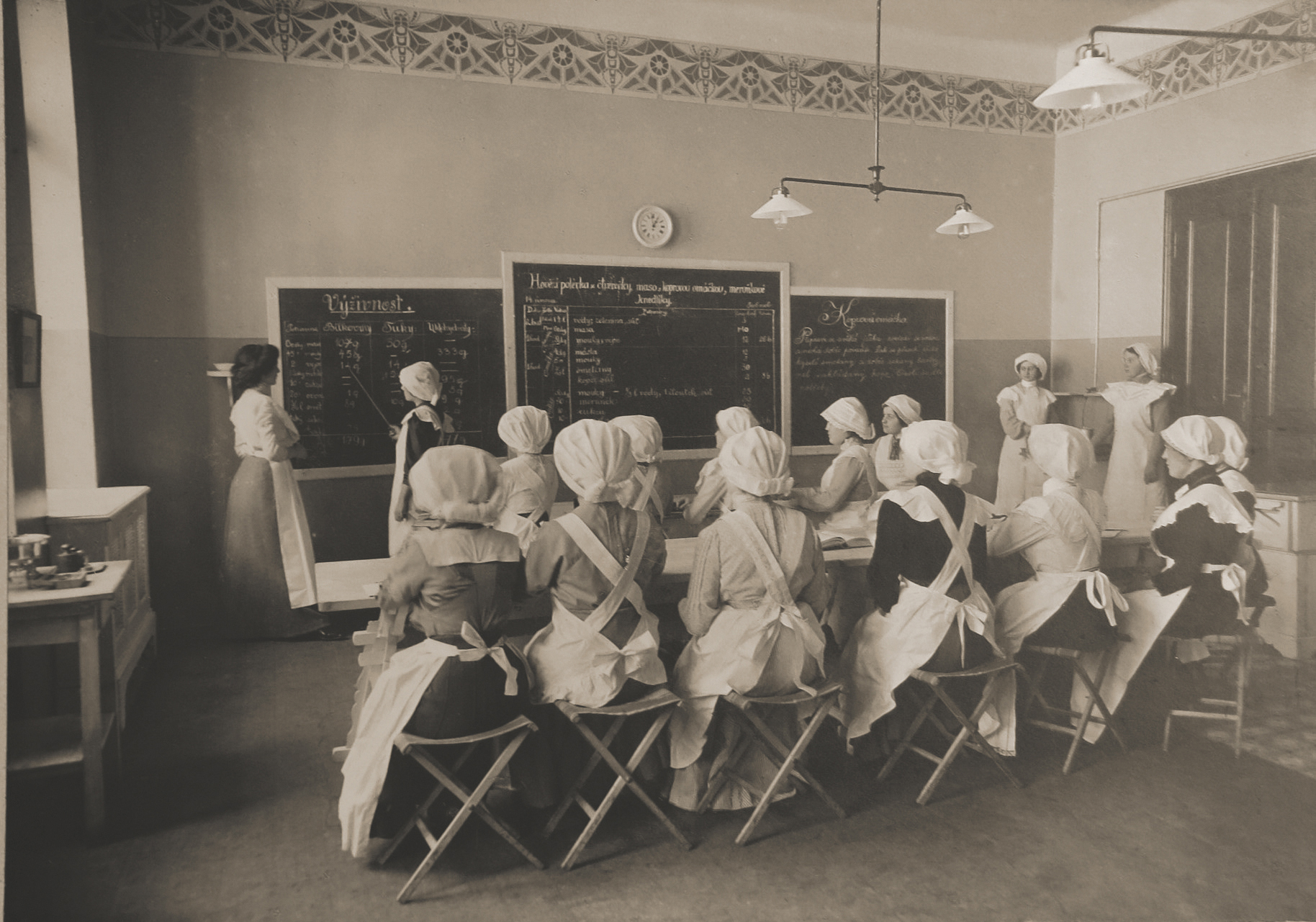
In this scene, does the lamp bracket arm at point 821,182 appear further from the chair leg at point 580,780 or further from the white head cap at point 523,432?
the chair leg at point 580,780

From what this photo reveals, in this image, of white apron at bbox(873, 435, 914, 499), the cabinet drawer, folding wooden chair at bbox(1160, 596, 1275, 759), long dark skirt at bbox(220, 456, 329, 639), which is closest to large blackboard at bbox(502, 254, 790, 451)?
white apron at bbox(873, 435, 914, 499)

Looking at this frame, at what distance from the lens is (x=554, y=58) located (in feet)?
18.4

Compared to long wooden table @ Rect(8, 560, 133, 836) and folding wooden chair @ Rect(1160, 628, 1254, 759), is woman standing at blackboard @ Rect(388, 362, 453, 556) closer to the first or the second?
long wooden table @ Rect(8, 560, 133, 836)

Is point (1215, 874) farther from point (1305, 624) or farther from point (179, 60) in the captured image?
point (179, 60)

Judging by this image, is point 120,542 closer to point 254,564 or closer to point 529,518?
point 254,564

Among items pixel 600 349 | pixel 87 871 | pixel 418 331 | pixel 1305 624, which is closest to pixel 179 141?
pixel 418 331

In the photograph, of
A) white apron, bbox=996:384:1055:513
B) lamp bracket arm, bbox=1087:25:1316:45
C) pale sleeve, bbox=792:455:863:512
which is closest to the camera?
lamp bracket arm, bbox=1087:25:1316:45

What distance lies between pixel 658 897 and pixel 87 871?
1.71 meters

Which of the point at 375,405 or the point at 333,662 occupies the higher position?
the point at 375,405

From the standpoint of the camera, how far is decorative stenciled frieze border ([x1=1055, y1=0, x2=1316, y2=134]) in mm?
1976

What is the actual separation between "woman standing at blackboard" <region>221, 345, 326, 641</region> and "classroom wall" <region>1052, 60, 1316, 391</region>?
14.6 ft

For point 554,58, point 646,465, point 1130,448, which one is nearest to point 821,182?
point 554,58

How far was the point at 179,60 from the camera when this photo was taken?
490 cm

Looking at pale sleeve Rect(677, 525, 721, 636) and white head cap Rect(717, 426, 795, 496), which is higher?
white head cap Rect(717, 426, 795, 496)
